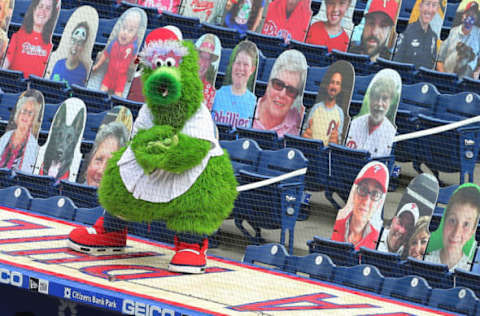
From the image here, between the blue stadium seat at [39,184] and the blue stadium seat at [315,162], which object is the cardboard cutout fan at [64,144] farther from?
the blue stadium seat at [315,162]

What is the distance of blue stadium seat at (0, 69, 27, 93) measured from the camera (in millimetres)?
7379

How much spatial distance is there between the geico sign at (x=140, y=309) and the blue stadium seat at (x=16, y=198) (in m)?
1.91

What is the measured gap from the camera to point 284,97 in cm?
675

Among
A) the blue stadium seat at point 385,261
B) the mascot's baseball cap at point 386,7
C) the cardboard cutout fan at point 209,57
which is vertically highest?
the mascot's baseball cap at point 386,7

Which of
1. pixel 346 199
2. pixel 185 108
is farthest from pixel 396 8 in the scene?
pixel 185 108

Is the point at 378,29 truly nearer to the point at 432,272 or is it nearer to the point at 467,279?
the point at 432,272

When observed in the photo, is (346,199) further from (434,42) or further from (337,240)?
(434,42)

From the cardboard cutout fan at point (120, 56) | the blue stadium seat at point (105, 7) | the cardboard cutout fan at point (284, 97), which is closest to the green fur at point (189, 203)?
the cardboard cutout fan at point (284, 97)

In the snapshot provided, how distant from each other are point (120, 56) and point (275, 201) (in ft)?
6.44

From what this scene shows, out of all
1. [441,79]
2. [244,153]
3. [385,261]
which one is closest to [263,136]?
[244,153]

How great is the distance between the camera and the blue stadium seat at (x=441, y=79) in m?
6.69

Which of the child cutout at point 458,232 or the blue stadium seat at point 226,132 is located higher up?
the blue stadium seat at point 226,132

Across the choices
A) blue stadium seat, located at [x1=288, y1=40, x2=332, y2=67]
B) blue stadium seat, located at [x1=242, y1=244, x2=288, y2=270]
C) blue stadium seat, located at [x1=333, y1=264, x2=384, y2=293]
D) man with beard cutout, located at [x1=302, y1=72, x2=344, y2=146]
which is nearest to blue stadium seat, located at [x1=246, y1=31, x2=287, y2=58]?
blue stadium seat, located at [x1=288, y1=40, x2=332, y2=67]

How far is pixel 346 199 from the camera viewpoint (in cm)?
612
